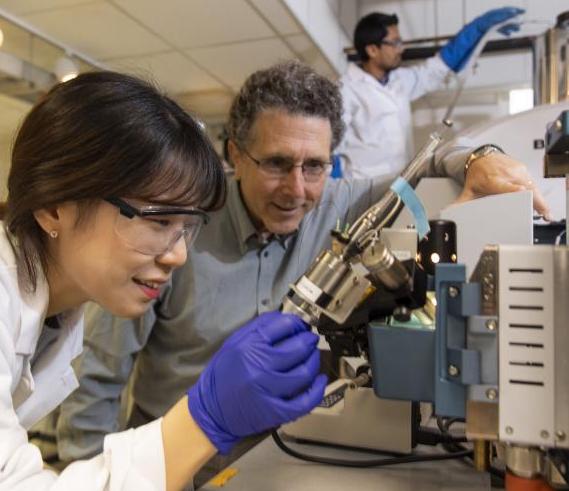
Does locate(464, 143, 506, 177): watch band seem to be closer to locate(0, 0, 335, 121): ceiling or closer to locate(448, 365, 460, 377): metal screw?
locate(448, 365, 460, 377): metal screw

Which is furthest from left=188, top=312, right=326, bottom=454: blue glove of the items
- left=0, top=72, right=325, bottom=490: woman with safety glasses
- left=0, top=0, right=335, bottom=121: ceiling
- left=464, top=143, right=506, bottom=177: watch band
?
left=0, top=0, right=335, bottom=121: ceiling

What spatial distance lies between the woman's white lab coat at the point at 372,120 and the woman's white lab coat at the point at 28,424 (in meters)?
2.13

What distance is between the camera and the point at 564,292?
1.73 ft

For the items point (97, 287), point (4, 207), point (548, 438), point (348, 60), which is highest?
point (348, 60)

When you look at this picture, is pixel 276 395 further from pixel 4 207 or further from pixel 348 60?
pixel 348 60

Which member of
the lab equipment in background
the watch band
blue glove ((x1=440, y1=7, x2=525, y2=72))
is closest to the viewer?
the watch band

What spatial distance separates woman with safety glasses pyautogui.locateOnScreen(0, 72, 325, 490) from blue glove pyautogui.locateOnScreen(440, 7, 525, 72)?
244cm

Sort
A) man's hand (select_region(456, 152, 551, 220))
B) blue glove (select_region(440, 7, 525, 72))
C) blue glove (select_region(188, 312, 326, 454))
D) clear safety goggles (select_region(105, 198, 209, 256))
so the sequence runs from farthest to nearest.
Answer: blue glove (select_region(440, 7, 525, 72)) → man's hand (select_region(456, 152, 551, 220)) → clear safety goggles (select_region(105, 198, 209, 256)) → blue glove (select_region(188, 312, 326, 454))

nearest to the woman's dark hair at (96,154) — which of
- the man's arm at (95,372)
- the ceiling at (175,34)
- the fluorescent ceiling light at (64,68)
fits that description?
the man's arm at (95,372)

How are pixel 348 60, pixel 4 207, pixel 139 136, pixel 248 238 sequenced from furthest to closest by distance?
1. pixel 348 60
2. pixel 248 238
3. pixel 4 207
4. pixel 139 136

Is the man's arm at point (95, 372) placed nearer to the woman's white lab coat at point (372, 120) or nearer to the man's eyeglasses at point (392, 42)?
the woman's white lab coat at point (372, 120)

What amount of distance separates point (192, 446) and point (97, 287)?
0.32m

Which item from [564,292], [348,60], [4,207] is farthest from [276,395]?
[348,60]

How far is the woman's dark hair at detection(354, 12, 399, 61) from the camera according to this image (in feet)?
9.10
